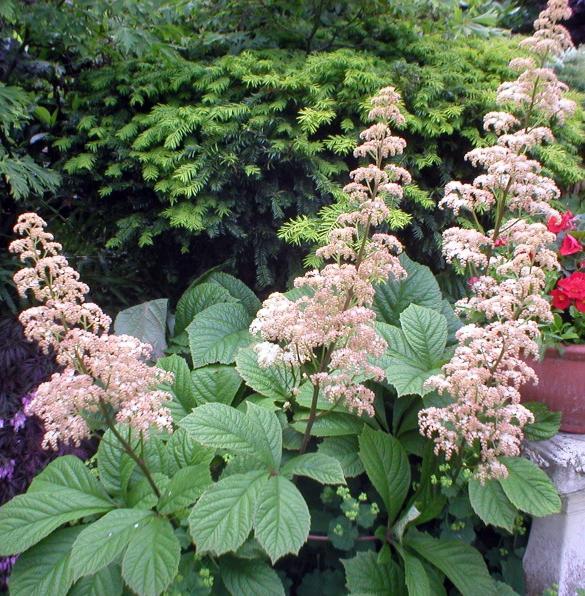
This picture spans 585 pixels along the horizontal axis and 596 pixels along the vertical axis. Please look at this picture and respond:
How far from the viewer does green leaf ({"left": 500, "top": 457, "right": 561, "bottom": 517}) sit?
163 cm

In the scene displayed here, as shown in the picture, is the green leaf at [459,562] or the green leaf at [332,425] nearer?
the green leaf at [459,562]

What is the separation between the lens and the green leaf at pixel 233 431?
5.17ft

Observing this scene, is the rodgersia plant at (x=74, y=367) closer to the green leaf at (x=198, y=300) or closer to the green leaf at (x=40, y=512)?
the green leaf at (x=40, y=512)

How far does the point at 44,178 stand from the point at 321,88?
120cm

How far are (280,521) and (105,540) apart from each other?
0.42m

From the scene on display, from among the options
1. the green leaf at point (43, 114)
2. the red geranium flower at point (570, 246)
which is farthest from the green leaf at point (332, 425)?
the green leaf at point (43, 114)

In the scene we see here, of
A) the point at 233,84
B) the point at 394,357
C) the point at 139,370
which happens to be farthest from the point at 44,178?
the point at 394,357

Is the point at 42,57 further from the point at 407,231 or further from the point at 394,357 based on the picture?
the point at 394,357

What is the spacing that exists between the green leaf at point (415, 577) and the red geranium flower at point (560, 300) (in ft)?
3.12

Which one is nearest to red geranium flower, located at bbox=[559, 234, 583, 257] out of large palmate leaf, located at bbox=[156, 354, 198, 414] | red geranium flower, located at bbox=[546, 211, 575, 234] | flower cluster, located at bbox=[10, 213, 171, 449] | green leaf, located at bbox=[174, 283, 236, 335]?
red geranium flower, located at bbox=[546, 211, 575, 234]

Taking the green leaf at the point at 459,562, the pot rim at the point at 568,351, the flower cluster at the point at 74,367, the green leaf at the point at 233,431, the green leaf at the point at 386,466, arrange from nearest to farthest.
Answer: the flower cluster at the point at 74,367, the green leaf at the point at 233,431, the green leaf at the point at 459,562, the green leaf at the point at 386,466, the pot rim at the point at 568,351

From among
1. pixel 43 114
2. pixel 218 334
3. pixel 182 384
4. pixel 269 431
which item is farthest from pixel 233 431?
pixel 43 114

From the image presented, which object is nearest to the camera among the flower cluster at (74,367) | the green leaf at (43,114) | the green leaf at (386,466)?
the flower cluster at (74,367)

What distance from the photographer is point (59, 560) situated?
1.59 m
